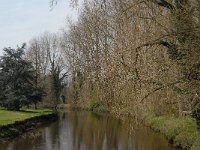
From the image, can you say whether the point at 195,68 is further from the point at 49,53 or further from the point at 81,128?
the point at 49,53

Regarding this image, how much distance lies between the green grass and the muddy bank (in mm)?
9242

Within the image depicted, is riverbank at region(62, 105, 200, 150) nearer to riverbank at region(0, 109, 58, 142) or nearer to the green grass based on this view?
the green grass

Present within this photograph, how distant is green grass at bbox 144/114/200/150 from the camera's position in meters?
20.5

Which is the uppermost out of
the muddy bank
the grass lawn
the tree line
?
the tree line

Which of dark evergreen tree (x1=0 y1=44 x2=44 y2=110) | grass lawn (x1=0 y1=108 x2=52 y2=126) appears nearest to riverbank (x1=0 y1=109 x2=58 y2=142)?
grass lawn (x1=0 y1=108 x2=52 y2=126)

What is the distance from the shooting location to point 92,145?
82.1 ft

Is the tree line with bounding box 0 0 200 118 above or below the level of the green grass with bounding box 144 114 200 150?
above

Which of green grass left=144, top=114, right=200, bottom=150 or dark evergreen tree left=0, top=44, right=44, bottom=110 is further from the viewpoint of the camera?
dark evergreen tree left=0, top=44, right=44, bottom=110

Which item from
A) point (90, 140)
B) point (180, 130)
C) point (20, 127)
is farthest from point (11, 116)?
point (180, 130)

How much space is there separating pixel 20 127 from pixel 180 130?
474 inches

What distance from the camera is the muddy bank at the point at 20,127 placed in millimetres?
26406

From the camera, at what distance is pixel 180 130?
913 inches

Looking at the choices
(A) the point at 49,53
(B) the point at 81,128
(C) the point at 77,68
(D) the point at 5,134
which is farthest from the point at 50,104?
(D) the point at 5,134

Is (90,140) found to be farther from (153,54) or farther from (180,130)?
(153,54)
